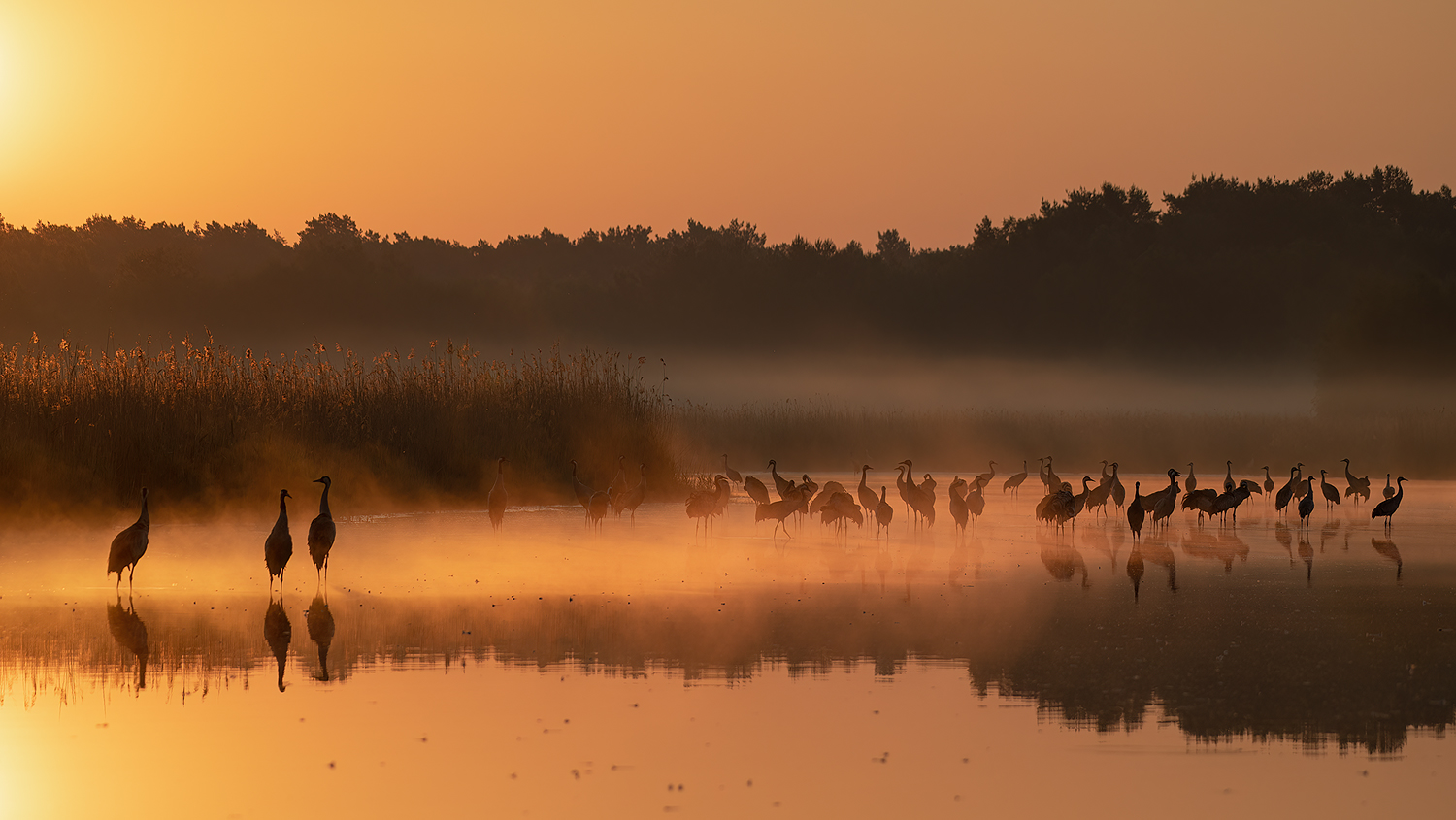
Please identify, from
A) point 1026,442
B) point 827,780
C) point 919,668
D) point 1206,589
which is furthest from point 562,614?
point 1026,442

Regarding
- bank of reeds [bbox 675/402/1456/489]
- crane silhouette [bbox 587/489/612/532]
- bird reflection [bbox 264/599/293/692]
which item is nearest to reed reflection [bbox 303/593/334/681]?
bird reflection [bbox 264/599/293/692]

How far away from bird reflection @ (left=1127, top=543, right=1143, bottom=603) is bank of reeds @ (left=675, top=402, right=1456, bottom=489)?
61.7ft

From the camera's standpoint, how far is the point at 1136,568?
15.4 metres

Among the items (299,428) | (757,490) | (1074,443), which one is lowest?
(757,490)

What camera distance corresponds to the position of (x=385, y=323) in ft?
276

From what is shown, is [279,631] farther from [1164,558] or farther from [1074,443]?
[1074,443]

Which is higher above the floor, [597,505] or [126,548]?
[597,505]

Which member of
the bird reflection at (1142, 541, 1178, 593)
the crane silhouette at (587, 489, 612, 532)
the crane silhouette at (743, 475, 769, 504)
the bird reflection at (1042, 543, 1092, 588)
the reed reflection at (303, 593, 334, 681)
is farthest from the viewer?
the crane silhouette at (743, 475, 769, 504)

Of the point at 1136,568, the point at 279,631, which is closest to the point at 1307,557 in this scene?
the point at 1136,568

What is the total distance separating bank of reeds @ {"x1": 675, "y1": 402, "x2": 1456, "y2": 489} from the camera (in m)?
36.6

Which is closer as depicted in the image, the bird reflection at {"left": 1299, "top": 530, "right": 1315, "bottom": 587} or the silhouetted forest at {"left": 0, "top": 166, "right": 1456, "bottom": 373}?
the bird reflection at {"left": 1299, "top": 530, "right": 1315, "bottom": 587}

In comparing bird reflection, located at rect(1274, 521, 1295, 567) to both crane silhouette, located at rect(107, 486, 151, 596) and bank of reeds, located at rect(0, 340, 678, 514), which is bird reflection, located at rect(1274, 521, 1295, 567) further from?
crane silhouette, located at rect(107, 486, 151, 596)

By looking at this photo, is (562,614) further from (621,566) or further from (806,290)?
(806,290)

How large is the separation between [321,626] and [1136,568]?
29.4 ft
